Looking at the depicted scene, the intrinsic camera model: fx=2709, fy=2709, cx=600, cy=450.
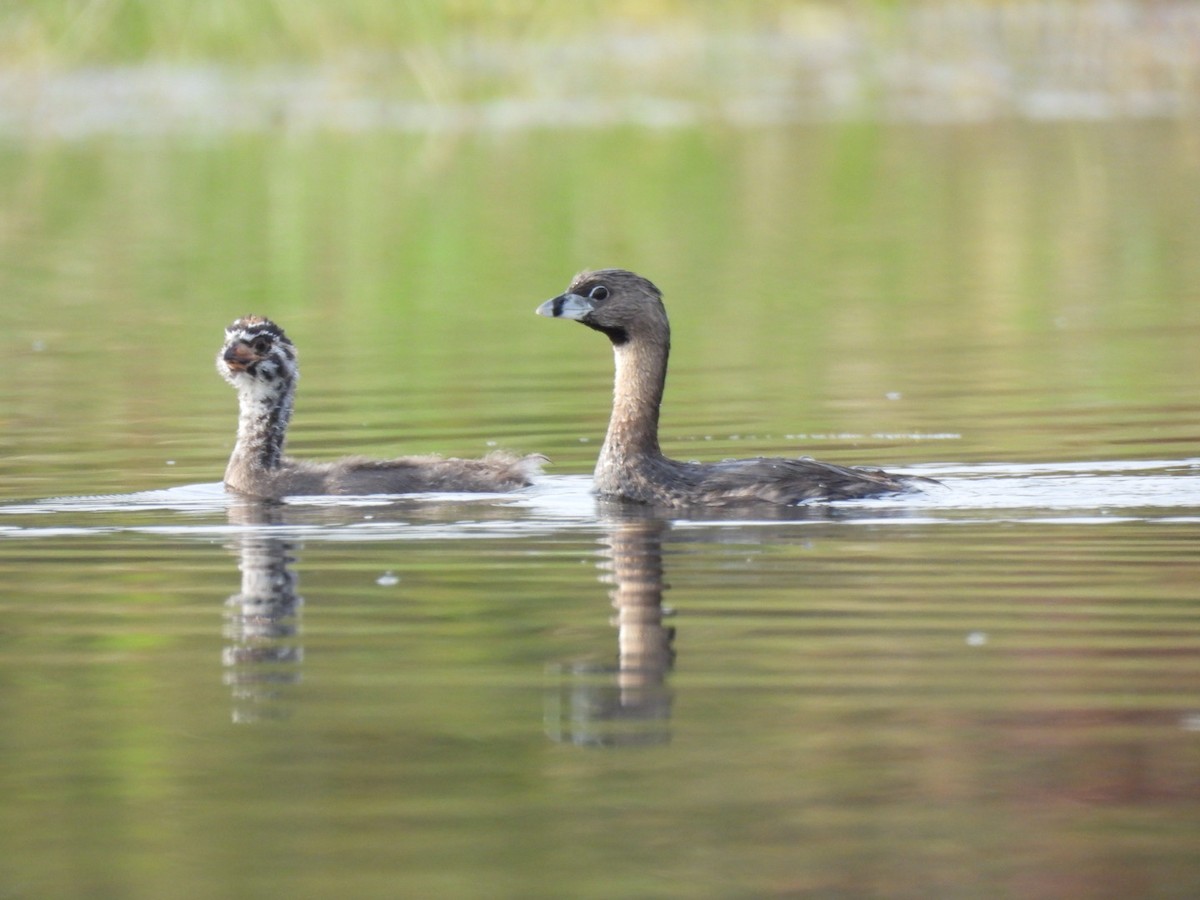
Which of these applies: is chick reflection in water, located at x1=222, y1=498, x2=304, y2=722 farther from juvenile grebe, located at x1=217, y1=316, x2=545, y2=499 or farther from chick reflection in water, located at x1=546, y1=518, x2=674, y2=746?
juvenile grebe, located at x1=217, y1=316, x2=545, y2=499

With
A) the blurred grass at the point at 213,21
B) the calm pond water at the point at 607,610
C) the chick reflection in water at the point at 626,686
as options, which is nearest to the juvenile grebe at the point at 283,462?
the calm pond water at the point at 607,610

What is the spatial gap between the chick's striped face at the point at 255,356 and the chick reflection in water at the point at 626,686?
12.1ft

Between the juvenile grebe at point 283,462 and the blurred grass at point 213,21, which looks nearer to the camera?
the juvenile grebe at point 283,462

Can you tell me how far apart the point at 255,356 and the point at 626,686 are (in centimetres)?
542

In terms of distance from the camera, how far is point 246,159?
31719mm

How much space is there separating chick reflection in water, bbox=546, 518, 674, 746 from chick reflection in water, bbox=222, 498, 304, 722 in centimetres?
73

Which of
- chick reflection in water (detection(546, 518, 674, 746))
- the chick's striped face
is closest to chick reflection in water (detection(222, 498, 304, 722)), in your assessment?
chick reflection in water (detection(546, 518, 674, 746))

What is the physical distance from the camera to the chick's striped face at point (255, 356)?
1194cm

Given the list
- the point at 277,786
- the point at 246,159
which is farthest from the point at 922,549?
the point at 246,159

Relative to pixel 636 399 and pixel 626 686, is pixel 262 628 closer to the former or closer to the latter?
pixel 626 686

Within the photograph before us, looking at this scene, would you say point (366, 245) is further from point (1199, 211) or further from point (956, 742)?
point (956, 742)

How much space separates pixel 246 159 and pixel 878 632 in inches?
988

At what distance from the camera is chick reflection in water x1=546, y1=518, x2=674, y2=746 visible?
6.38 metres

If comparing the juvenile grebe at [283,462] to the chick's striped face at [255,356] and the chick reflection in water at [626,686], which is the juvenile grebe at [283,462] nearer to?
the chick's striped face at [255,356]
